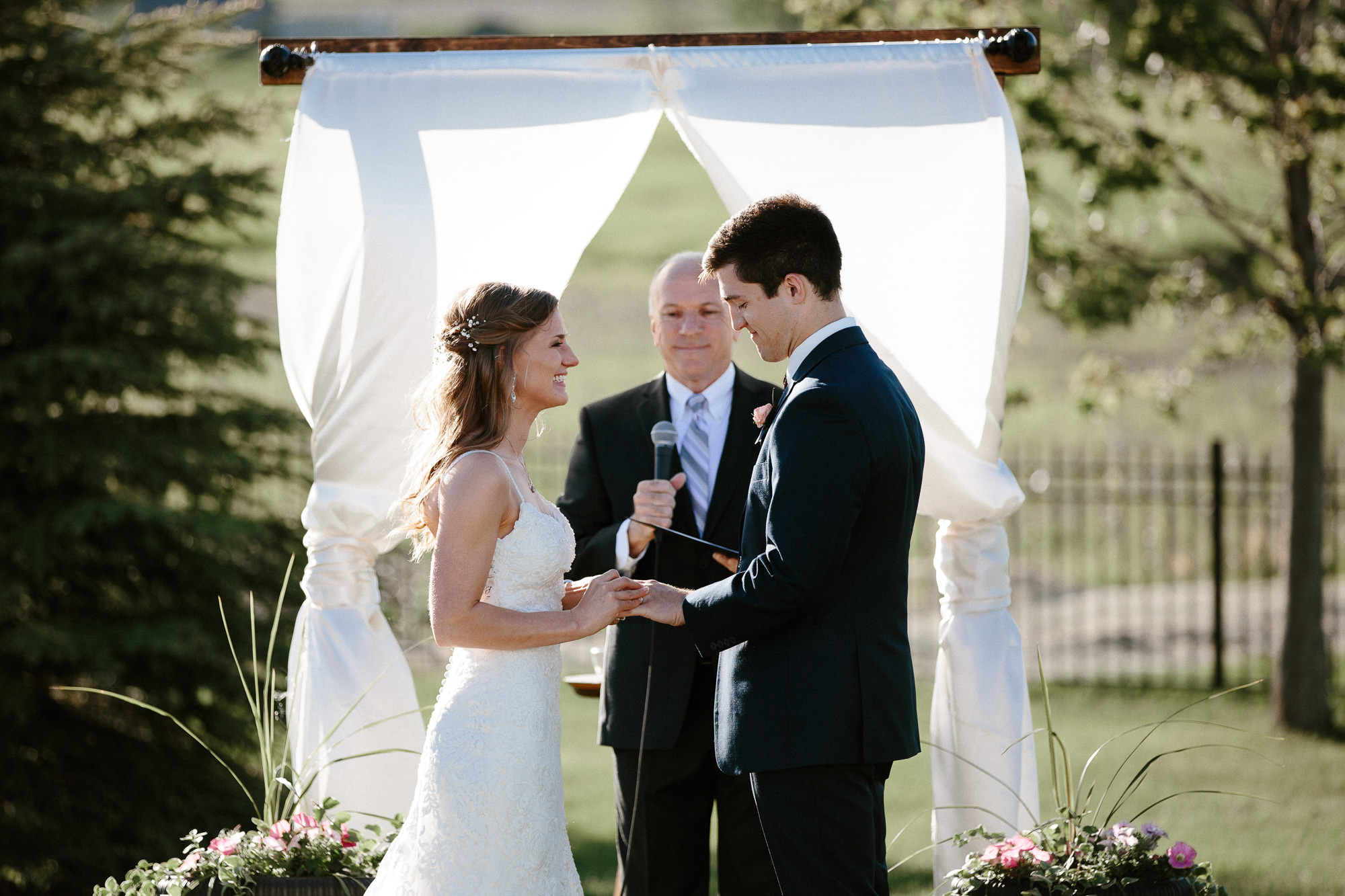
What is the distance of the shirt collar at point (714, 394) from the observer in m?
3.77

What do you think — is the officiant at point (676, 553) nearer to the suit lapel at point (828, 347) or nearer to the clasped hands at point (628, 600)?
the clasped hands at point (628, 600)

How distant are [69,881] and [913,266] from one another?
478 cm

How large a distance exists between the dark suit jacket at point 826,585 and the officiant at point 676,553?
0.65 meters

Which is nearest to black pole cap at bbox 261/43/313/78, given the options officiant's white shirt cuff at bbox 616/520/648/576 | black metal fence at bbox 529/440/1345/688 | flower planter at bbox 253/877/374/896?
officiant's white shirt cuff at bbox 616/520/648/576

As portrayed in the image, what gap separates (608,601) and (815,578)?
1.92 feet

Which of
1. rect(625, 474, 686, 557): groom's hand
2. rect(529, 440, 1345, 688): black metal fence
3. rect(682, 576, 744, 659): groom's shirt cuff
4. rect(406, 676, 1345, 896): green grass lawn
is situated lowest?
rect(406, 676, 1345, 896): green grass lawn

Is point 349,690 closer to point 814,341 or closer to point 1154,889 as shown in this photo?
point 814,341

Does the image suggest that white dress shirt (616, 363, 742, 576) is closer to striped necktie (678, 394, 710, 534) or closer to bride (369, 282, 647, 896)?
striped necktie (678, 394, 710, 534)

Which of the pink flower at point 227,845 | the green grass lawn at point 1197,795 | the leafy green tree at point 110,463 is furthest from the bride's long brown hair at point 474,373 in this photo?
the leafy green tree at point 110,463

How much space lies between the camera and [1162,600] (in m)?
12.8

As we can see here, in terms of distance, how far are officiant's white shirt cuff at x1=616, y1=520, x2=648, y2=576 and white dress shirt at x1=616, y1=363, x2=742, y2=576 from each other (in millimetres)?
129

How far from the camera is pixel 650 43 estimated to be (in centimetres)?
401

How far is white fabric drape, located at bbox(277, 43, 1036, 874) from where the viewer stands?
12.5 feet

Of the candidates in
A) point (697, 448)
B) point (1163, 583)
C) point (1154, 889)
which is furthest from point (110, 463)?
point (1163, 583)
